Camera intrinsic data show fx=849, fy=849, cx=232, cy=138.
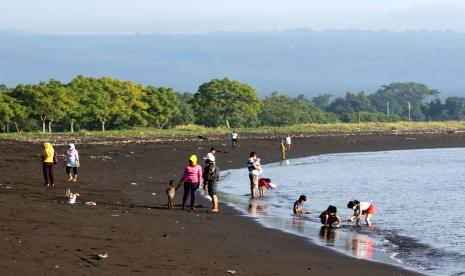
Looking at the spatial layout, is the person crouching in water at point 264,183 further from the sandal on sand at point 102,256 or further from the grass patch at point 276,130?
the grass patch at point 276,130

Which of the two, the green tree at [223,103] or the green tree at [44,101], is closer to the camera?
the green tree at [44,101]

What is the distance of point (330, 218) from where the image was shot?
21266mm

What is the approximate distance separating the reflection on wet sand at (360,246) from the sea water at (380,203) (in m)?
0.02

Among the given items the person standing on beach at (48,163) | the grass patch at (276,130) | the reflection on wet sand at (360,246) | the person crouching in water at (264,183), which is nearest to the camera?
the reflection on wet sand at (360,246)

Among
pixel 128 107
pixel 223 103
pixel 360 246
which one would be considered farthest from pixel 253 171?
pixel 223 103

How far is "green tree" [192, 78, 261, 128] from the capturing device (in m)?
83.4

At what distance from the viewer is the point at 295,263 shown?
1513cm

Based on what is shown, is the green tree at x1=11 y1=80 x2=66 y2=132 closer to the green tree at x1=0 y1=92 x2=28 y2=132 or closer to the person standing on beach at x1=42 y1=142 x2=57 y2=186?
the green tree at x1=0 y1=92 x2=28 y2=132

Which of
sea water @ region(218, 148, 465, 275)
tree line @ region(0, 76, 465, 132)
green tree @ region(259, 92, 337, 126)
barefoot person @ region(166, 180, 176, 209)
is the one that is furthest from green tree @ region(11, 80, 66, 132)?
barefoot person @ region(166, 180, 176, 209)

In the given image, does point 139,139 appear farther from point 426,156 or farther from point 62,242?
point 62,242

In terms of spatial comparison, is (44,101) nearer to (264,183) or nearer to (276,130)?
(276,130)

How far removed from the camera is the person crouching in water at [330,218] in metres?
21.1

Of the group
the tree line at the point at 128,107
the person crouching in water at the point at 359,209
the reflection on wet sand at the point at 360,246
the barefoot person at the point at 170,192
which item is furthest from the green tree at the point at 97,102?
the reflection on wet sand at the point at 360,246

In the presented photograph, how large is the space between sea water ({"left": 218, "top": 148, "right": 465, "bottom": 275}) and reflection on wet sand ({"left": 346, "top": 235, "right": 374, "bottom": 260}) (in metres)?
0.02
